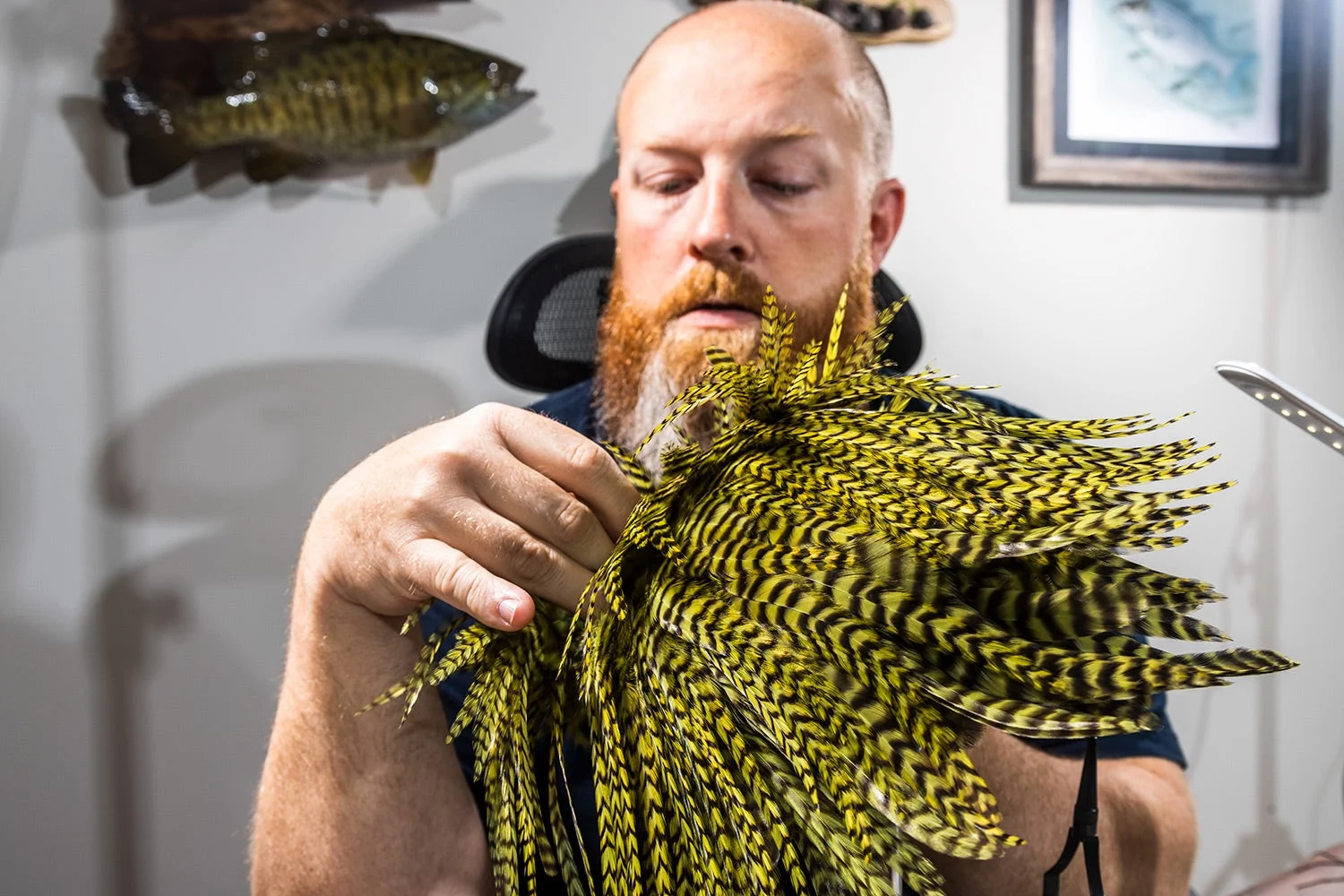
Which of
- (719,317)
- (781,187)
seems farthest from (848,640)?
(781,187)

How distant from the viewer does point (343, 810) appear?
0.67m

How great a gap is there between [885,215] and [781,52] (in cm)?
25

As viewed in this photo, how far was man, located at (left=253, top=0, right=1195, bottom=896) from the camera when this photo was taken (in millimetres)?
477

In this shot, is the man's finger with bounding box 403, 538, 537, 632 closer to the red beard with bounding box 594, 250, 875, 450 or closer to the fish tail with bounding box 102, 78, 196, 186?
the red beard with bounding box 594, 250, 875, 450

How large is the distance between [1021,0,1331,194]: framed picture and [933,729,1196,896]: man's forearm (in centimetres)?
83

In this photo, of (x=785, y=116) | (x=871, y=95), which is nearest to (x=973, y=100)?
(x=871, y=95)

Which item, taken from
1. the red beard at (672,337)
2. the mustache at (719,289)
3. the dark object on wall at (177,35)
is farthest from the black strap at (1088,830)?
the dark object on wall at (177,35)

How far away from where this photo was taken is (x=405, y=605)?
54cm

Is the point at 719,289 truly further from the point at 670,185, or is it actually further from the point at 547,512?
the point at 547,512

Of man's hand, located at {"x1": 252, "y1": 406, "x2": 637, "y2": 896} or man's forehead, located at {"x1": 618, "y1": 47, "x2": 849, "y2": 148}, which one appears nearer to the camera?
man's hand, located at {"x1": 252, "y1": 406, "x2": 637, "y2": 896}

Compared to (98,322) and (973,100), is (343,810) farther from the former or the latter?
(973,100)

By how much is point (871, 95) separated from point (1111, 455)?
2.62 ft

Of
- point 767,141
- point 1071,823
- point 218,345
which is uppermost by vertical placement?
point 767,141

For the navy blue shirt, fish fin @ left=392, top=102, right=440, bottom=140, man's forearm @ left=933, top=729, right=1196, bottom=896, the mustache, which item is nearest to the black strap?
man's forearm @ left=933, top=729, right=1196, bottom=896
